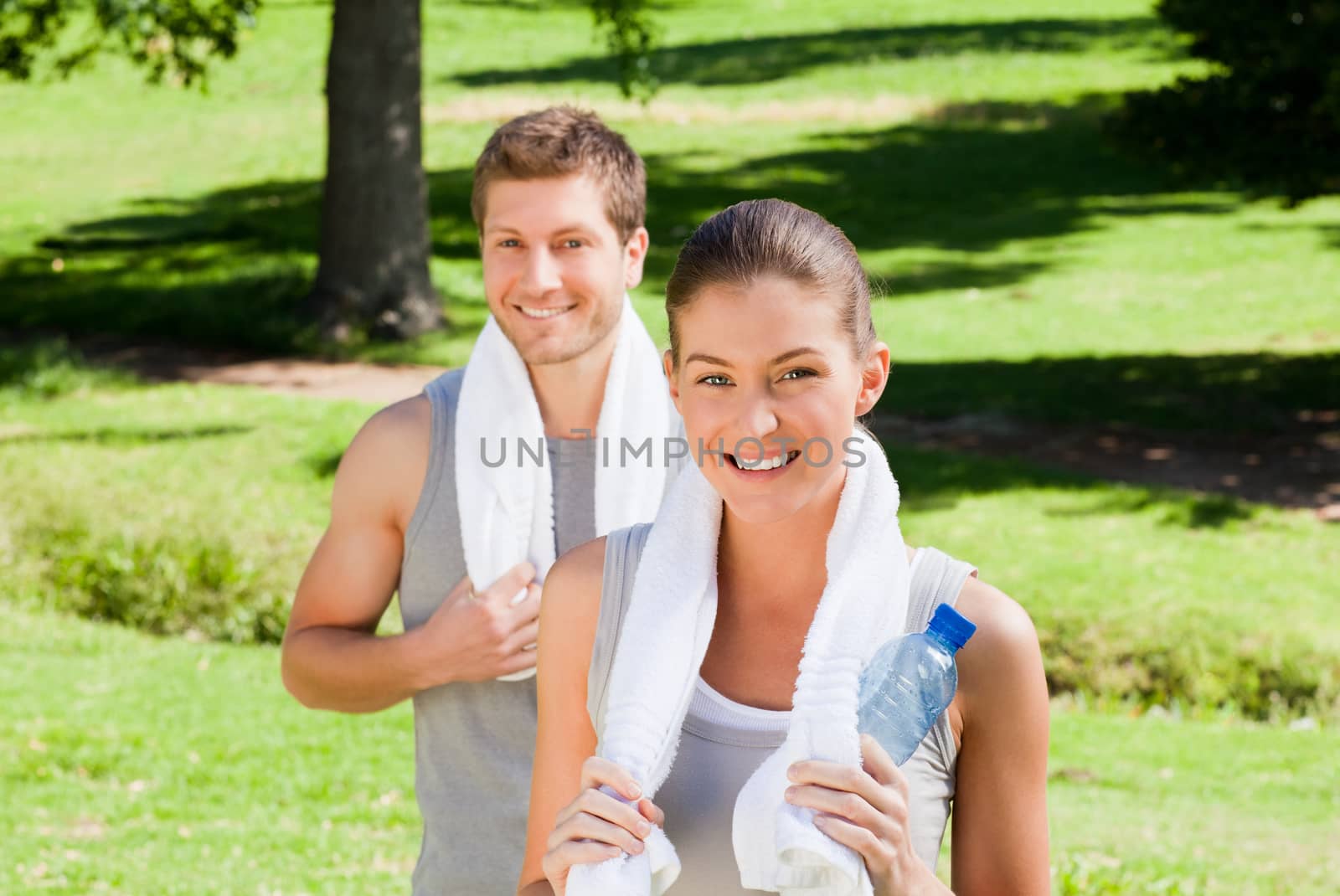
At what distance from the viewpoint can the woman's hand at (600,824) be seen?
6.81 ft

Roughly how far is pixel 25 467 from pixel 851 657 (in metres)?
9.26

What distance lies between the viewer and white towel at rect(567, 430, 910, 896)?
80.9 inches

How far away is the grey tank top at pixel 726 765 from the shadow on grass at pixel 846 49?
29.3 meters

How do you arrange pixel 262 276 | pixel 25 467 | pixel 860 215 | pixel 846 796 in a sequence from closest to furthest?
pixel 846 796 < pixel 25 467 < pixel 262 276 < pixel 860 215

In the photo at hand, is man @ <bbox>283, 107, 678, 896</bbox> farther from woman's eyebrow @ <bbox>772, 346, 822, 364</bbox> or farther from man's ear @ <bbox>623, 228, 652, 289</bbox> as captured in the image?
woman's eyebrow @ <bbox>772, 346, 822, 364</bbox>

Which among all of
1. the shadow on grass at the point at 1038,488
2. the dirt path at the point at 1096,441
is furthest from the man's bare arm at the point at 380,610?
the dirt path at the point at 1096,441

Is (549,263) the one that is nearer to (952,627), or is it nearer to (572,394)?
(572,394)

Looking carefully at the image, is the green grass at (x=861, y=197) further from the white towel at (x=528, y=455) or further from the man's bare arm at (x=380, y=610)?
the man's bare arm at (x=380, y=610)

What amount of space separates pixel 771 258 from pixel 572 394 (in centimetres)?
122

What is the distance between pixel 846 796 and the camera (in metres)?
2.00

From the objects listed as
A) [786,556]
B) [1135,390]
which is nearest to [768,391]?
[786,556]

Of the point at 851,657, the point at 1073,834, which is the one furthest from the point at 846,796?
the point at 1073,834

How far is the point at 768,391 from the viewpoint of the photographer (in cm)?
225

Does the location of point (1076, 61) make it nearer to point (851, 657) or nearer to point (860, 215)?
point (860, 215)
